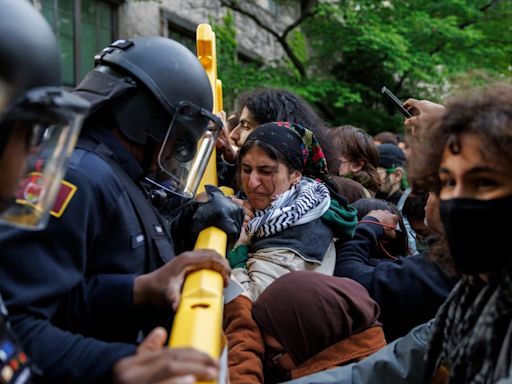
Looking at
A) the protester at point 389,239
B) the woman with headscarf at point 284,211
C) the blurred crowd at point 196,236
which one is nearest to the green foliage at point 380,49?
the protester at point 389,239

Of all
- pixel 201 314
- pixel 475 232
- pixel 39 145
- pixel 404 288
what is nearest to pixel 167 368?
pixel 201 314

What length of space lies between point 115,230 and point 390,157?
4102 mm

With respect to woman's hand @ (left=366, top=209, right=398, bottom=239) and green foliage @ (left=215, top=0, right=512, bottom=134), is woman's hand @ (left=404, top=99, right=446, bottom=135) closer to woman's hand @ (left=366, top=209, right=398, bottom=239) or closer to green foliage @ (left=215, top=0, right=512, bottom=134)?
woman's hand @ (left=366, top=209, right=398, bottom=239)

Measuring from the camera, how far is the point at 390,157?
5770mm

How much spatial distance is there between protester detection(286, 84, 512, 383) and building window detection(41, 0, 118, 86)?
819 centimetres

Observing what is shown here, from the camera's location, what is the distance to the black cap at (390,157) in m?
5.70

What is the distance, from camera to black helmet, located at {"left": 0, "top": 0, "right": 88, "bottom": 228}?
154cm

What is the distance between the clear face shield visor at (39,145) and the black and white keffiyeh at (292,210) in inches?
55.7

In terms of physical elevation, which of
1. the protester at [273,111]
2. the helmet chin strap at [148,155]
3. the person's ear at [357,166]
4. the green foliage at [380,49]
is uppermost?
the helmet chin strap at [148,155]

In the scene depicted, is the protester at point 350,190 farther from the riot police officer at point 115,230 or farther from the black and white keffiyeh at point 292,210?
the riot police officer at point 115,230

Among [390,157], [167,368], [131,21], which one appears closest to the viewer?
[167,368]

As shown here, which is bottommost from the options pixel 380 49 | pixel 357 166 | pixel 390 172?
pixel 380 49

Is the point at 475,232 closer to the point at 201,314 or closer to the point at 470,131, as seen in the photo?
the point at 470,131

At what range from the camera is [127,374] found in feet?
4.76
